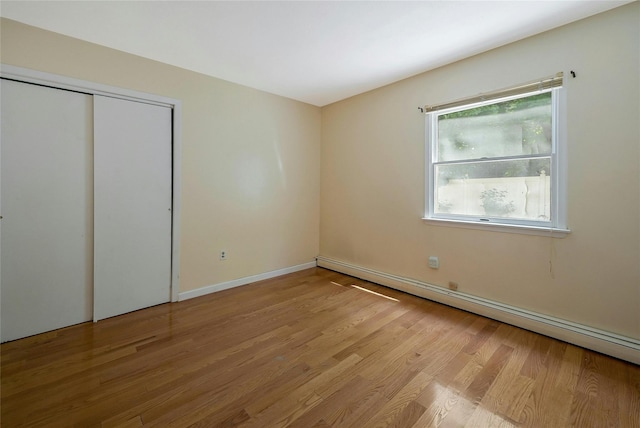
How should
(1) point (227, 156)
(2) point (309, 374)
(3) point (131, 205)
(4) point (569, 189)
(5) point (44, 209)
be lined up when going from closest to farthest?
(2) point (309, 374), (4) point (569, 189), (5) point (44, 209), (3) point (131, 205), (1) point (227, 156)

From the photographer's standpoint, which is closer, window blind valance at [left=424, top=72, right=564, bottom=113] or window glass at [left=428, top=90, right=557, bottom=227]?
window blind valance at [left=424, top=72, right=564, bottom=113]

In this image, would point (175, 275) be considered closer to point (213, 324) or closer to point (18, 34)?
point (213, 324)

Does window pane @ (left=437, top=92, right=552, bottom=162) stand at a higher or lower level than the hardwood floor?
higher

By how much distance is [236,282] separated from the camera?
342 centimetres

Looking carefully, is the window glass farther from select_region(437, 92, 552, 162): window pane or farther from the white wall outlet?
the white wall outlet

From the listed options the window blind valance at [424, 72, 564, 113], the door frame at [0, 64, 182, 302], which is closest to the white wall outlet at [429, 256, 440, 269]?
the window blind valance at [424, 72, 564, 113]

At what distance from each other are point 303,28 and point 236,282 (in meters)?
2.84

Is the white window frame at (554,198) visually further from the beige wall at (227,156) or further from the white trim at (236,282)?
the white trim at (236,282)

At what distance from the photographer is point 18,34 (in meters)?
2.11

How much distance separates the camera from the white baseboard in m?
1.95

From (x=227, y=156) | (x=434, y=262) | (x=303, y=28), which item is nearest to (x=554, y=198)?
(x=434, y=262)

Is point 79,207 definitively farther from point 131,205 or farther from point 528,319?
point 528,319

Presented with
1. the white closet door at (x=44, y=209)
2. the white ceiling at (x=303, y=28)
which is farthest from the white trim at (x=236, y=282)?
the white ceiling at (x=303, y=28)

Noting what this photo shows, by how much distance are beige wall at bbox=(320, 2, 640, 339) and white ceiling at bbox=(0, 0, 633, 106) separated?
20cm
